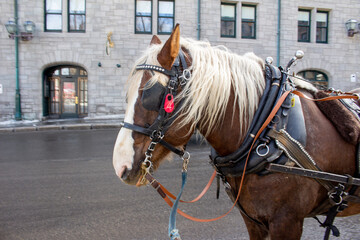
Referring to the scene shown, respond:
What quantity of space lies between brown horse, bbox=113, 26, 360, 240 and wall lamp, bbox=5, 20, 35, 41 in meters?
16.1

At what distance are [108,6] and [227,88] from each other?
16.2 m

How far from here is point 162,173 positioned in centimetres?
571

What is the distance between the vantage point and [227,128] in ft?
5.90

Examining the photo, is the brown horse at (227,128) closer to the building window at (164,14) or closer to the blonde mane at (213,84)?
the blonde mane at (213,84)

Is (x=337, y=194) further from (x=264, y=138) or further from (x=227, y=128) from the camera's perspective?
(x=227, y=128)

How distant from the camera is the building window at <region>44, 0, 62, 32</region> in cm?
1594

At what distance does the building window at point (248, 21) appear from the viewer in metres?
17.7

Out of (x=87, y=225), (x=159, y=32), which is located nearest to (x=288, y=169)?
(x=87, y=225)

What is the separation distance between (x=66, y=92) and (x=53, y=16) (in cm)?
463

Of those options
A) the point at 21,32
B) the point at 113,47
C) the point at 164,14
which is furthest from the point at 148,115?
the point at 21,32

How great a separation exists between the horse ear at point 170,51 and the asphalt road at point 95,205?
7.70 ft

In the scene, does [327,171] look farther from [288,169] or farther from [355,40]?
[355,40]

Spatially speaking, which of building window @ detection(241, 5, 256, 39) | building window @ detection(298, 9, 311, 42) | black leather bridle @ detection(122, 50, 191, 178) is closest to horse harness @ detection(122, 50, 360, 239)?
black leather bridle @ detection(122, 50, 191, 178)

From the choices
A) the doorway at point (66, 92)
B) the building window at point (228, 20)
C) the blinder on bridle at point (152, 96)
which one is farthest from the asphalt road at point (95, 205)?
the building window at point (228, 20)
